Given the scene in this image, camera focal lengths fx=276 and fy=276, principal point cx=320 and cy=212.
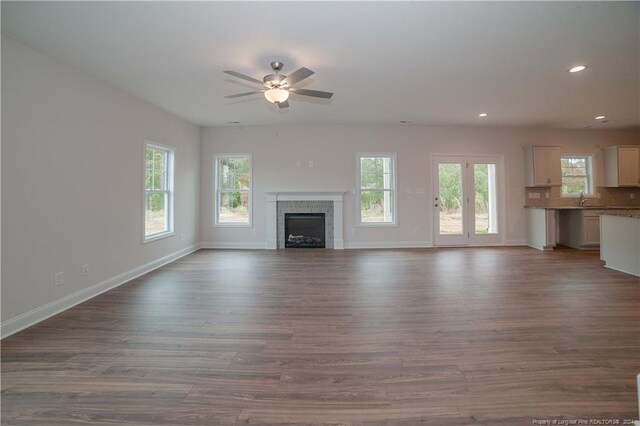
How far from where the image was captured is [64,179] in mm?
3000

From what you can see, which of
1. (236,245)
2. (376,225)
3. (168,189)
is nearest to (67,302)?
(168,189)

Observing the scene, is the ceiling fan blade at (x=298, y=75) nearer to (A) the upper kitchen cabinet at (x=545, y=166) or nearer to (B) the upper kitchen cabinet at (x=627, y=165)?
(A) the upper kitchen cabinet at (x=545, y=166)

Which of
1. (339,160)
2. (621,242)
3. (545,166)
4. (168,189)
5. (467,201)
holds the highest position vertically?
(339,160)

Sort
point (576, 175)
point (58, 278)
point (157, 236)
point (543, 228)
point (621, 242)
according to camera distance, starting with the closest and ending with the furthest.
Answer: point (58, 278) < point (621, 242) < point (157, 236) < point (543, 228) < point (576, 175)

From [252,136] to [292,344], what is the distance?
16.7 ft

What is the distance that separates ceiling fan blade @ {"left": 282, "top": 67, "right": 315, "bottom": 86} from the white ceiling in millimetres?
297

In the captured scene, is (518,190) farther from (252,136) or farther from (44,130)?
(44,130)

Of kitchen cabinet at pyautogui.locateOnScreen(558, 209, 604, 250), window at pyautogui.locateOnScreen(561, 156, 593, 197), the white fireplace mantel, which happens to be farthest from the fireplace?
window at pyautogui.locateOnScreen(561, 156, 593, 197)

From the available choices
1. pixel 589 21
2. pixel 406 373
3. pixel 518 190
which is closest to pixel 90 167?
pixel 406 373

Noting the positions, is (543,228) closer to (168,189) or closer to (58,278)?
(168,189)

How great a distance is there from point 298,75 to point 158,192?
11.7 feet

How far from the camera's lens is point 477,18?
237 centimetres

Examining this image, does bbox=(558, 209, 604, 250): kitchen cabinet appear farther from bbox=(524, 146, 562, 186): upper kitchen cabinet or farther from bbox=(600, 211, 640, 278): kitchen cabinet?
bbox=(600, 211, 640, 278): kitchen cabinet

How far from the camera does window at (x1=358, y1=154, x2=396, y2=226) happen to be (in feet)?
20.8
